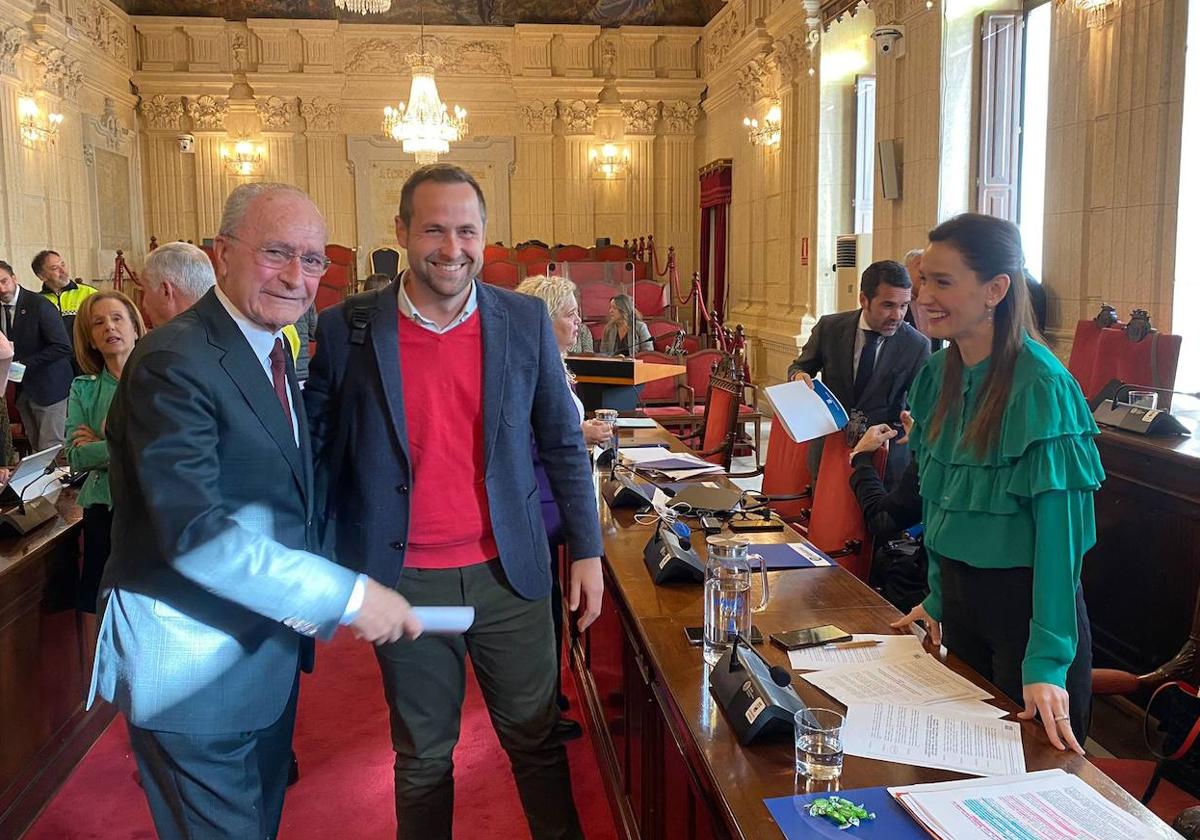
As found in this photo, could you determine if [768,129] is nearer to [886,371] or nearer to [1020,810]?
[886,371]

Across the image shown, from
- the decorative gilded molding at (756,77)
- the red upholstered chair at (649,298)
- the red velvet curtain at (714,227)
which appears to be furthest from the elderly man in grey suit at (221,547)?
the red velvet curtain at (714,227)

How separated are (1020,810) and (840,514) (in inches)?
76.6

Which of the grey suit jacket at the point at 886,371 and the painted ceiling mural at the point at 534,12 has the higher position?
the painted ceiling mural at the point at 534,12

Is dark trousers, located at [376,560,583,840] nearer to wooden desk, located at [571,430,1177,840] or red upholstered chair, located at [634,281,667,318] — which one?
wooden desk, located at [571,430,1177,840]

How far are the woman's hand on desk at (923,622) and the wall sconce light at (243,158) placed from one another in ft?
51.4

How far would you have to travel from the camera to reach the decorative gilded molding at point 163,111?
51.0ft

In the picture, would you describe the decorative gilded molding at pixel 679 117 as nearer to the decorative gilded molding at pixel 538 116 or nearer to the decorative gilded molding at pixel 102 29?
the decorative gilded molding at pixel 538 116

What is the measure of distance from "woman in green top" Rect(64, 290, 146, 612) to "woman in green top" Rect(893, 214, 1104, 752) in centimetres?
254

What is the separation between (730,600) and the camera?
2.13 meters

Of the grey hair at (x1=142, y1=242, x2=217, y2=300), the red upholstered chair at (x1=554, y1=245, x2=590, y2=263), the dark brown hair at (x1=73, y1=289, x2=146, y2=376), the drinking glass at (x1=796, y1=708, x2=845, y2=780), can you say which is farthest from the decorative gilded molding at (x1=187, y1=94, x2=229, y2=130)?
the drinking glass at (x1=796, y1=708, x2=845, y2=780)

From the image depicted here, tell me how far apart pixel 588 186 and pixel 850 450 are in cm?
1398

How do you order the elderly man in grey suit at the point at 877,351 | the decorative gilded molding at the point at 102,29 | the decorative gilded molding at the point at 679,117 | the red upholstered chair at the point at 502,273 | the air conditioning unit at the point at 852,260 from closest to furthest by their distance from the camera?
the elderly man in grey suit at the point at 877,351 < the air conditioning unit at the point at 852,260 < the decorative gilded molding at the point at 102,29 < the red upholstered chair at the point at 502,273 < the decorative gilded molding at the point at 679,117

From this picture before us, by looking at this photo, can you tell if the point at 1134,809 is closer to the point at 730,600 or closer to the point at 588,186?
the point at 730,600

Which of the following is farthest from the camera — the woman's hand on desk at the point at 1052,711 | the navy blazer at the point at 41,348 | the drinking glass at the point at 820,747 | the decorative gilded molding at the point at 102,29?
the decorative gilded molding at the point at 102,29
